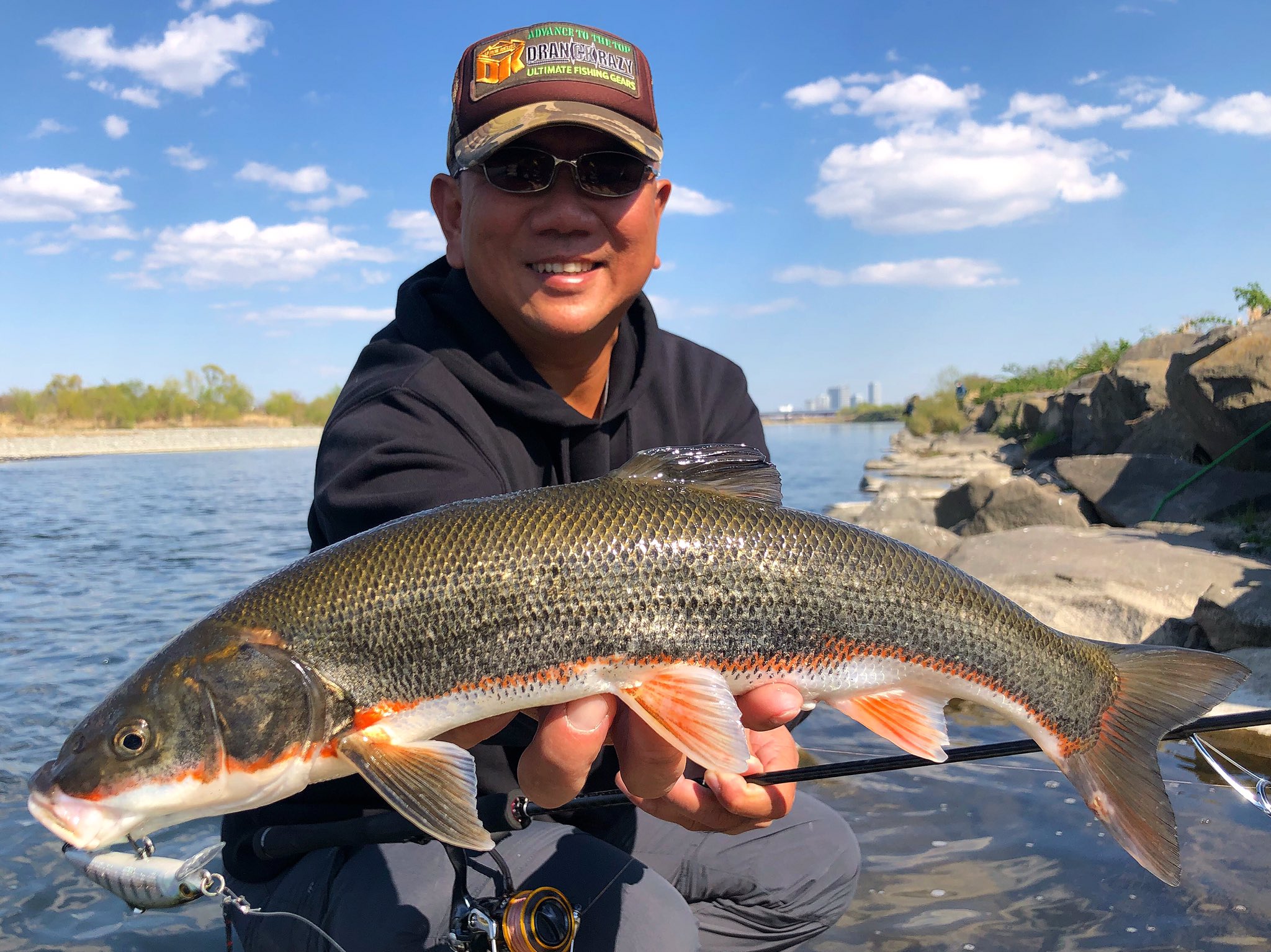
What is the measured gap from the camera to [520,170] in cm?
300

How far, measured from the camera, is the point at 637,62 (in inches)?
124

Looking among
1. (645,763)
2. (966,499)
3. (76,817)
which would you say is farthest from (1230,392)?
(76,817)

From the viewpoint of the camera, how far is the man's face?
3.02 m

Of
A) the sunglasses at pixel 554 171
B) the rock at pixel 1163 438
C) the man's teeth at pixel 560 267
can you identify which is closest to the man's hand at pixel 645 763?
the man's teeth at pixel 560 267

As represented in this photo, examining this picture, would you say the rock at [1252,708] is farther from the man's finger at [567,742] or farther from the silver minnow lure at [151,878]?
the silver minnow lure at [151,878]

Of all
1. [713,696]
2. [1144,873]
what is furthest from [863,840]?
[713,696]

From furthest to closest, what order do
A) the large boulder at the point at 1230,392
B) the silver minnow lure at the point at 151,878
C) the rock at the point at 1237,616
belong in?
the large boulder at the point at 1230,392
the rock at the point at 1237,616
the silver minnow lure at the point at 151,878

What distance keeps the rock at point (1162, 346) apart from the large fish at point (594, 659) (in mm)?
22259

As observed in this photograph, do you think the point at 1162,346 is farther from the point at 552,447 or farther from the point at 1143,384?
the point at 552,447

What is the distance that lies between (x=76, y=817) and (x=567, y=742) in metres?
1.14

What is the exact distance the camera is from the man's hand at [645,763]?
2.32m

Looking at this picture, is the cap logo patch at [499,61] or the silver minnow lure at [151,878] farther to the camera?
the cap logo patch at [499,61]

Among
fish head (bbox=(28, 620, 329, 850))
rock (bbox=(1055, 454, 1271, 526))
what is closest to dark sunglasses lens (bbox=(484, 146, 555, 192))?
fish head (bbox=(28, 620, 329, 850))

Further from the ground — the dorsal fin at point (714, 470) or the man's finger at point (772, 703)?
the dorsal fin at point (714, 470)
